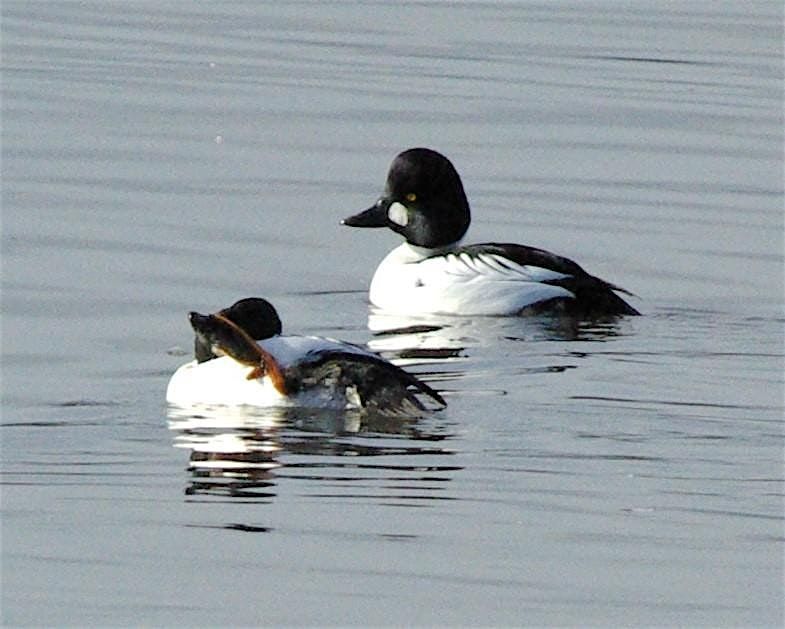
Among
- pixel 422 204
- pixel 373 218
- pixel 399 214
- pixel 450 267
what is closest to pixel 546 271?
pixel 450 267

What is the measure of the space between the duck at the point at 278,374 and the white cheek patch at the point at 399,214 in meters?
Answer: 4.17

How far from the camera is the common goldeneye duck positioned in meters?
14.3

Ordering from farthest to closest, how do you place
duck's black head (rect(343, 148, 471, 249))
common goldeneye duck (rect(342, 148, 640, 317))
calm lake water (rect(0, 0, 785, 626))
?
duck's black head (rect(343, 148, 471, 249))
common goldeneye duck (rect(342, 148, 640, 317))
calm lake water (rect(0, 0, 785, 626))

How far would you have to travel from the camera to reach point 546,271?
1443 cm

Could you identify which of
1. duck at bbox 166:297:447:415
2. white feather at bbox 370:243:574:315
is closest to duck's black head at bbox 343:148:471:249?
white feather at bbox 370:243:574:315

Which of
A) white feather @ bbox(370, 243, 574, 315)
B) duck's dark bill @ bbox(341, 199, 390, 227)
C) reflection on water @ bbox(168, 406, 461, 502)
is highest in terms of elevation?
duck's dark bill @ bbox(341, 199, 390, 227)

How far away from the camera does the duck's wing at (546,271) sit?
14188 millimetres

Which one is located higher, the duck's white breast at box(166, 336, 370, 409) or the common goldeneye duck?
the common goldeneye duck

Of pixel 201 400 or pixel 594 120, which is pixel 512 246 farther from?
pixel 594 120

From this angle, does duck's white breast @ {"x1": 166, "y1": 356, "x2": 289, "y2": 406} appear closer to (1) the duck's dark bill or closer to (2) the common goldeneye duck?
(2) the common goldeneye duck

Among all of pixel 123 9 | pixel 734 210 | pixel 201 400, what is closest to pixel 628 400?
pixel 201 400

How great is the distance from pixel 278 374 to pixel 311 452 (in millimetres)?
671

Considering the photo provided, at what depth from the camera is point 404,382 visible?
35.4 ft

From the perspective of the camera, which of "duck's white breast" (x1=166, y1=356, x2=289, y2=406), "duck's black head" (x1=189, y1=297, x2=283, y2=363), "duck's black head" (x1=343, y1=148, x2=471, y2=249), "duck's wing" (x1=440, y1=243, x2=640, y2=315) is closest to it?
"duck's white breast" (x1=166, y1=356, x2=289, y2=406)
